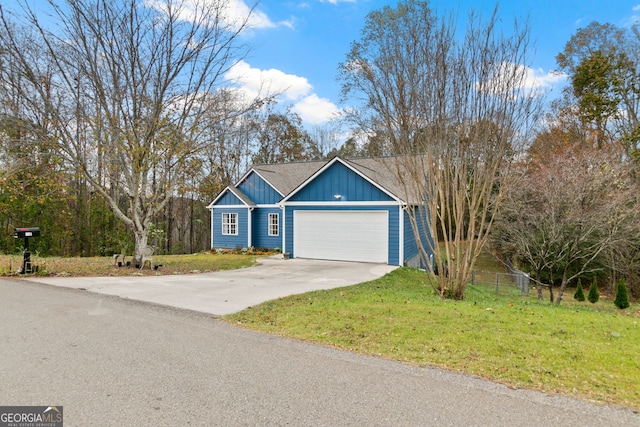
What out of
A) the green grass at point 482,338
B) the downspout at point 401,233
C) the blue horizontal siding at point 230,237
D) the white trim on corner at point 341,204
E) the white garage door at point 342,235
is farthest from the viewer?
the blue horizontal siding at point 230,237

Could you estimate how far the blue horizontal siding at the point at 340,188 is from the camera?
14602 mm

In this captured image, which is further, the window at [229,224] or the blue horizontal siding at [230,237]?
the window at [229,224]

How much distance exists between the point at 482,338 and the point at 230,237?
17.6 meters

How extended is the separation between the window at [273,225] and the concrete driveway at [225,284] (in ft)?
21.8

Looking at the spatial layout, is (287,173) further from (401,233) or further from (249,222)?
(401,233)

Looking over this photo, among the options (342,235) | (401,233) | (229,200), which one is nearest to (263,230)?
(229,200)

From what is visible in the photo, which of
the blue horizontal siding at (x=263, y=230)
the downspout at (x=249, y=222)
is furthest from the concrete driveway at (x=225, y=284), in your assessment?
the downspout at (x=249, y=222)

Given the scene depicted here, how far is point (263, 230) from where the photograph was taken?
20250 mm

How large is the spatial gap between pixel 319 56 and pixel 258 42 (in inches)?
84.9

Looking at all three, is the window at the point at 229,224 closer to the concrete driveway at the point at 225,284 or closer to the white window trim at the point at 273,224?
the white window trim at the point at 273,224

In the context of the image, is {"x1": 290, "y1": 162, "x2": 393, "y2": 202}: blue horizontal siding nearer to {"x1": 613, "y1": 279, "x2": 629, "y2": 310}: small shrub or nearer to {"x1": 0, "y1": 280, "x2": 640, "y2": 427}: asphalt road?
{"x1": 613, "y1": 279, "x2": 629, "y2": 310}: small shrub

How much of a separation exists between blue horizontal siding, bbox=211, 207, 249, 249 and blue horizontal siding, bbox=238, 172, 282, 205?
1008 mm

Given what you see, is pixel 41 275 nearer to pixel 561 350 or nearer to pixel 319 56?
pixel 319 56

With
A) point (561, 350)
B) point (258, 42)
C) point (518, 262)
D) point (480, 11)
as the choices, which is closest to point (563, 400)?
point (561, 350)
